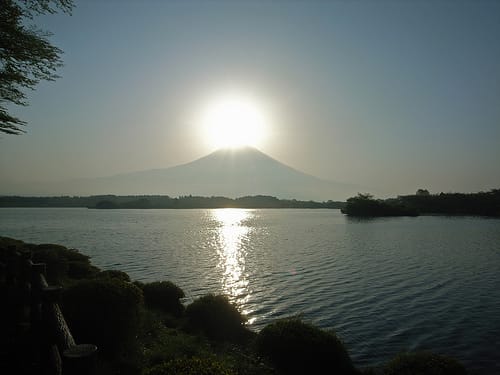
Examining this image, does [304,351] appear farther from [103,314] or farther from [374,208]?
[374,208]

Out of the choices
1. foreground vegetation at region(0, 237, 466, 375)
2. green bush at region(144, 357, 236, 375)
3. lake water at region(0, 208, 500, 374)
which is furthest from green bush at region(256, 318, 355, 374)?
green bush at region(144, 357, 236, 375)

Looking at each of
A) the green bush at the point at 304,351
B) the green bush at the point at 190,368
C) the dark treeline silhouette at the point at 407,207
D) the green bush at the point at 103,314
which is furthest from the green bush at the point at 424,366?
the dark treeline silhouette at the point at 407,207

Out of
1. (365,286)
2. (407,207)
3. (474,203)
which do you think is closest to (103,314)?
(365,286)

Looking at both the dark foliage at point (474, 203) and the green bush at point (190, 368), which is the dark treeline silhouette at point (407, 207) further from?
the green bush at point (190, 368)

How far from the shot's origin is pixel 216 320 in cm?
1812

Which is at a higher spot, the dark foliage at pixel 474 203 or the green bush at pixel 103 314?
the dark foliage at pixel 474 203

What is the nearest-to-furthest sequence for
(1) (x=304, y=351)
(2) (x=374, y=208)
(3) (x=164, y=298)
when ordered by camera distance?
(1) (x=304, y=351) < (3) (x=164, y=298) < (2) (x=374, y=208)

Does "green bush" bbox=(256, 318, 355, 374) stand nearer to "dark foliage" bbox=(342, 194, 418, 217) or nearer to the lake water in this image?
the lake water

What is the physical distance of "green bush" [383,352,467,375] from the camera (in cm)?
1048

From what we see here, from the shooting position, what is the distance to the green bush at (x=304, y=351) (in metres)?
13.1

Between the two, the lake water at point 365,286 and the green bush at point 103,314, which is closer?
the green bush at point 103,314

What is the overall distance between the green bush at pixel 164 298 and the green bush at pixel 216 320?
7.89 ft

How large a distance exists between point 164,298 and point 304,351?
1107 centimetres

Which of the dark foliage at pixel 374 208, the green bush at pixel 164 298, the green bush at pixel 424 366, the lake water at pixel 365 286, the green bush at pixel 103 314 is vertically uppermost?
the dark foliage at pixel 374 208
